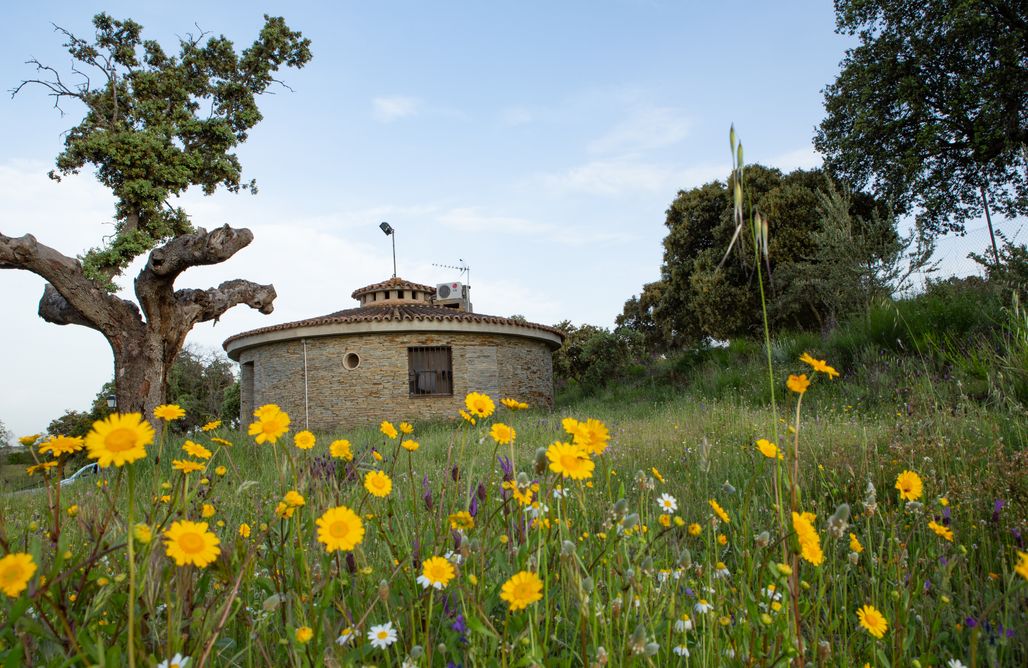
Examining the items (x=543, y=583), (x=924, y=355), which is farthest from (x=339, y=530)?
(x=924, y=355)

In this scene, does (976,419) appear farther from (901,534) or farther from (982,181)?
(982,181)

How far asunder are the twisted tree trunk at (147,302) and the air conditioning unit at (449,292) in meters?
11.6

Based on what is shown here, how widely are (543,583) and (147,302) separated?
1466 centimetres

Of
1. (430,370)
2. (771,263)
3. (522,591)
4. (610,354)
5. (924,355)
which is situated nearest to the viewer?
(522,591)

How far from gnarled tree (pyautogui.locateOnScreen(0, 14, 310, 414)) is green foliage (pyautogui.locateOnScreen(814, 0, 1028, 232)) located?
54.3 feet

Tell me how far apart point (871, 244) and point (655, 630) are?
16922 millimetres

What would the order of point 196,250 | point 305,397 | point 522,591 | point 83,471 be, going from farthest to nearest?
point 305,397, point 196,250, point 83,471, point 522,591

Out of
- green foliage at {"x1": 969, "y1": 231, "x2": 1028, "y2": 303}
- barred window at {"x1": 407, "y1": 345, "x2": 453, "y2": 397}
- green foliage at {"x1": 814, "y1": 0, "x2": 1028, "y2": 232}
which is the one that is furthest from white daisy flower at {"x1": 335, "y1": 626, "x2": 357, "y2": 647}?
green foliage at {"x1": 814, "y1": 0, "x2": 1028, "y2": 232}

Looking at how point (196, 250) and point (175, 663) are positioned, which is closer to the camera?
point (175, 663)

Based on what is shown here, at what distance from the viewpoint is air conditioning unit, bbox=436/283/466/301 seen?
1029 inches

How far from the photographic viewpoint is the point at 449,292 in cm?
2623

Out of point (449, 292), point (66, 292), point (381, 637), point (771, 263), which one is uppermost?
point (449, 292)

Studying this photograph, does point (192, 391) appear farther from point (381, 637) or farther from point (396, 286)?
point (381, 637)

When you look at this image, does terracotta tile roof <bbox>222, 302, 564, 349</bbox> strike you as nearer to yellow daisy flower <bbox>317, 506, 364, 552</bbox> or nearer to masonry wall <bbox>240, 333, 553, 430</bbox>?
masonry wall <bbox>240, 333, 553, 430</bbox>
